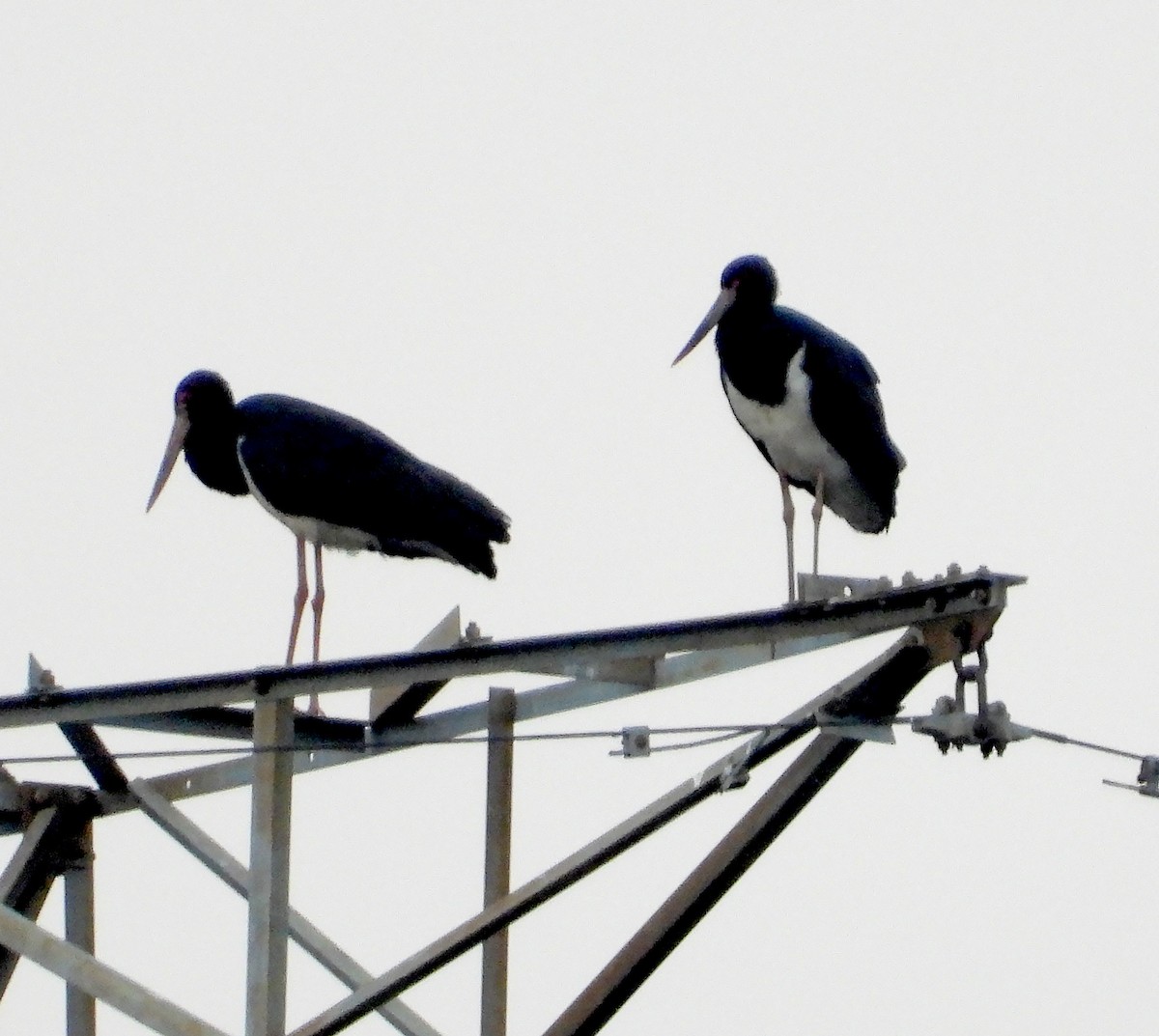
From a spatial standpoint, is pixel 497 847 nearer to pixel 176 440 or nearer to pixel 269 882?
pixel 269 882

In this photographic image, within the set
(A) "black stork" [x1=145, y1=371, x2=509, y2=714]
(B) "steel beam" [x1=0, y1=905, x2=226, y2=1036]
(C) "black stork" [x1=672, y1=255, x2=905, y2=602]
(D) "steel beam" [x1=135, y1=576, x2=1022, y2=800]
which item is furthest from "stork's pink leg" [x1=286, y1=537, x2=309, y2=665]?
(B) "steel beam" [x1=0, y1=905, x2=226, y2=1036]

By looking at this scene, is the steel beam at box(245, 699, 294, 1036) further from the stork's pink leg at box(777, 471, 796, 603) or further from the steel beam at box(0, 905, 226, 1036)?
the stork's pink leg at box(777, 471, 796, 603)

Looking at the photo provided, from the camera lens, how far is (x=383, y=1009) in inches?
317

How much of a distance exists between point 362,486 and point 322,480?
0.18 m

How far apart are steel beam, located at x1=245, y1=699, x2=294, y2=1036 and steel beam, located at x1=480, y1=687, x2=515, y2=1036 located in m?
0.59

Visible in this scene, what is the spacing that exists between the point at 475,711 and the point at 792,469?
2.35 metres

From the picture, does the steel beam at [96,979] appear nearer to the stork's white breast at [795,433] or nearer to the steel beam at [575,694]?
the steel beam at [575,694]

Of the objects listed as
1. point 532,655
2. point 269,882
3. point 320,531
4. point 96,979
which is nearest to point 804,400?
A: point 320,531

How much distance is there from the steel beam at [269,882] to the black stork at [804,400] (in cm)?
279

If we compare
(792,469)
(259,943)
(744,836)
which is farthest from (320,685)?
(792,469)

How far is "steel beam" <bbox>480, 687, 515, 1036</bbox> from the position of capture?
7.86m

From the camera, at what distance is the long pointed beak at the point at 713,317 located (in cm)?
1039

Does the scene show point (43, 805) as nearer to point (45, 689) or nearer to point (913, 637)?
point (45, 689)

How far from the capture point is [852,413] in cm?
1005
